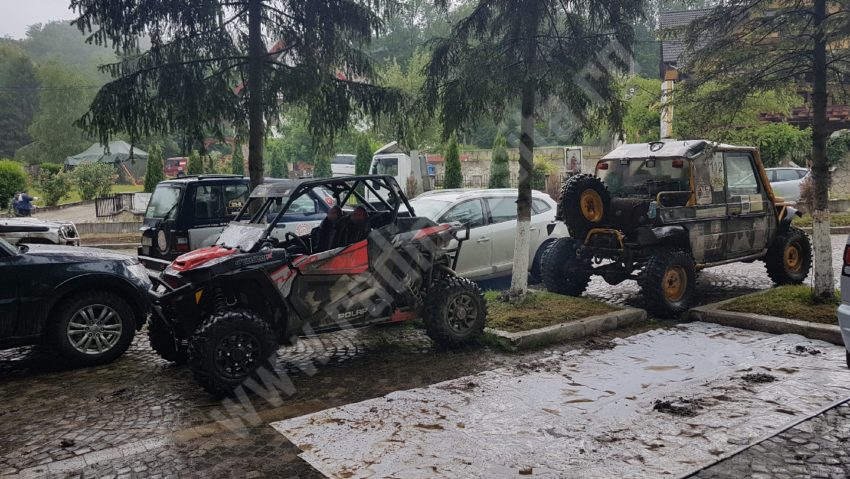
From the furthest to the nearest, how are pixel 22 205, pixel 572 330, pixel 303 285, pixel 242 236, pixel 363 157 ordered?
1. pixel 363 157
2. pixel 22 205
3. pixel 572 330
4. pixel 242 236
5. pixel 303 285

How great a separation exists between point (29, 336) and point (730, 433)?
6.35 m

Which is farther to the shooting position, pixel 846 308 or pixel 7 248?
pixel 7 248

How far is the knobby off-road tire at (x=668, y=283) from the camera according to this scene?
26.4 feet

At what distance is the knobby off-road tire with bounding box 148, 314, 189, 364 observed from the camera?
648 centimetres

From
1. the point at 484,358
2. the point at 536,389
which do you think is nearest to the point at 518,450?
the point at 536,389

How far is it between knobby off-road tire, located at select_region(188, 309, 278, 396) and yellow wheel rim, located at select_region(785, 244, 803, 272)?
8161 mm

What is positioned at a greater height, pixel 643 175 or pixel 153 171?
pixel 153 171

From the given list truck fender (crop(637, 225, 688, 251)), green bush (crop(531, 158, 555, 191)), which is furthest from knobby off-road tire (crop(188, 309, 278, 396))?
green bush (crop(531, 158, 555, 191))

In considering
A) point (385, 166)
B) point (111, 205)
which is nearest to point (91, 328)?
point (111, 205)

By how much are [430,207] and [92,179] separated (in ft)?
81.4

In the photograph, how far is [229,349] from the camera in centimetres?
556

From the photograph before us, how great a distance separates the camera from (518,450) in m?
4.45

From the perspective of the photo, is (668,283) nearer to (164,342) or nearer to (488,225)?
(488,225)

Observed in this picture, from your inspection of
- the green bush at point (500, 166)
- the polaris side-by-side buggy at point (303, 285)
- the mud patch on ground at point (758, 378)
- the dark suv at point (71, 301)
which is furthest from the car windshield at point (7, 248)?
the green bush at point (500, 166)
